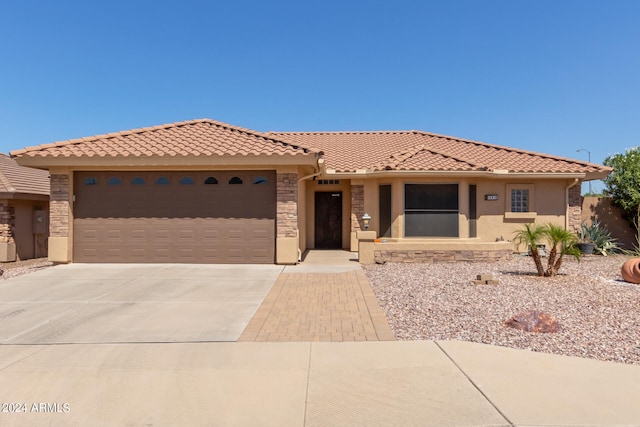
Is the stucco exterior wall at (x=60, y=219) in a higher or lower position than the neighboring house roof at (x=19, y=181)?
lower

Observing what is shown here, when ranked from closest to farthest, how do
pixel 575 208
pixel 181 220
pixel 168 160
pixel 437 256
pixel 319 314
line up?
pixel 319 314, pixel 168 160, pixel 181 220, pixel 437 256, pixel 575 208

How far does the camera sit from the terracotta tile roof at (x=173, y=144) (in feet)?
36.8

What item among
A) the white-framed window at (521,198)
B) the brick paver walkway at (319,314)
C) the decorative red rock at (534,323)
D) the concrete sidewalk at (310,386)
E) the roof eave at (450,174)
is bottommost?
the concrete sidewalk at (310,386)

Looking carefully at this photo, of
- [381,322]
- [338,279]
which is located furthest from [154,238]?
[381,322]

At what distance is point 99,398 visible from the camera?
3598 millimetres

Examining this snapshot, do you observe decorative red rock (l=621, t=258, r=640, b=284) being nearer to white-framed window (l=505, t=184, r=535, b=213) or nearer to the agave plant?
the agave plant

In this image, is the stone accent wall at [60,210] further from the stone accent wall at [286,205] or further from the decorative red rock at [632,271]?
the decorative red rock at [632,271]

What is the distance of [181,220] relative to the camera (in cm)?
1175

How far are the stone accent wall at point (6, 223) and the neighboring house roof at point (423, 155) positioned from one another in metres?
10.5

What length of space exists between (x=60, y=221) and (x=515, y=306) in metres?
12.2

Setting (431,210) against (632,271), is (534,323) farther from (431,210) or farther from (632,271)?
(431,210)

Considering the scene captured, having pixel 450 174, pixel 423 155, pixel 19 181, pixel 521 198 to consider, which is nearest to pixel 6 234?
pixel 19 181

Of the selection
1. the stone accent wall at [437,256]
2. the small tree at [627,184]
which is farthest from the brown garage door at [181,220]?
the small tree at [627,184]

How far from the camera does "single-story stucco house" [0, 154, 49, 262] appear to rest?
12984 millimetres
